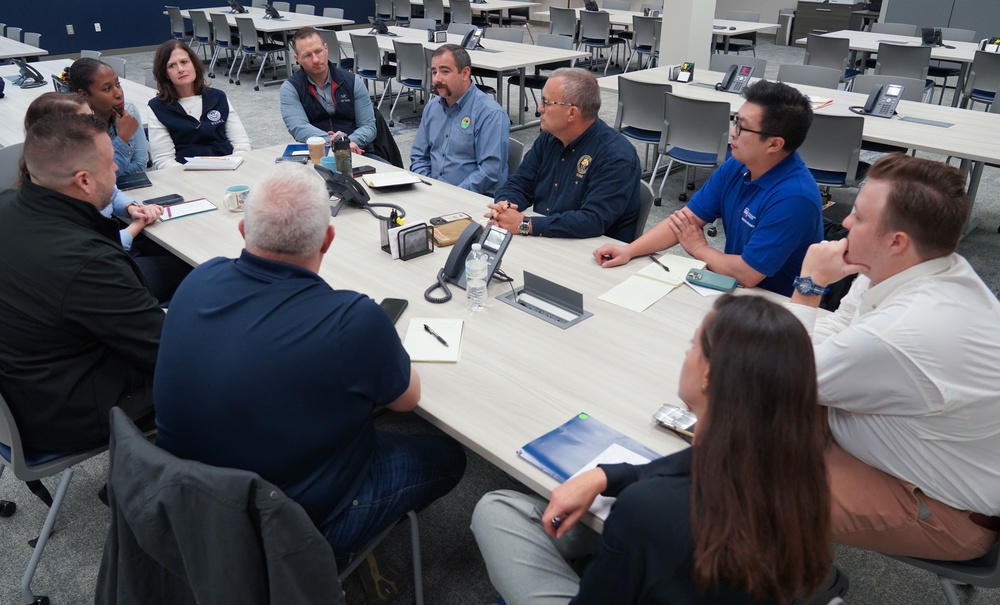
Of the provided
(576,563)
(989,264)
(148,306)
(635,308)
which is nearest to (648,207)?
(635,308)

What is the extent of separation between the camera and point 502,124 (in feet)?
11.5

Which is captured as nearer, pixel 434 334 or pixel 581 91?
pixel 434 334

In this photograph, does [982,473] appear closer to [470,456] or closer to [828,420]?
[828,420]

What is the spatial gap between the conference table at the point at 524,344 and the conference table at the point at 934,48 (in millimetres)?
5479

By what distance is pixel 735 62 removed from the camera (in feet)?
18.7

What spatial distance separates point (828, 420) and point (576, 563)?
0.69 meters

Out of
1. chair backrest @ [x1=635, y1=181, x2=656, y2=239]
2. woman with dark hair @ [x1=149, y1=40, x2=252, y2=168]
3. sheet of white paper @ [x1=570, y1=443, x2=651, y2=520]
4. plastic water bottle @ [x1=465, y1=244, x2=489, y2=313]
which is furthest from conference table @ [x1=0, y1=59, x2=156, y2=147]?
sheet of white paper @ [x1=570, y1=443, x2=651, y2=520]

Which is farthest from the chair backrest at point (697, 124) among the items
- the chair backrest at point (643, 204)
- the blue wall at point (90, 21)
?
the blue wall at point (90, 21)

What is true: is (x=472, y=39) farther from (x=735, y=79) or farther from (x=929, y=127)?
(x=929, y=127)

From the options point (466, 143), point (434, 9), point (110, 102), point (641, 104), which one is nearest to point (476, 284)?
point (466, 143)

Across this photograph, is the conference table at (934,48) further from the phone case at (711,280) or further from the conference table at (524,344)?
the conference table at (524,344)

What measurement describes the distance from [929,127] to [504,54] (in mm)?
3869

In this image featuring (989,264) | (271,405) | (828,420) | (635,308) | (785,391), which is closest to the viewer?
(785,391)

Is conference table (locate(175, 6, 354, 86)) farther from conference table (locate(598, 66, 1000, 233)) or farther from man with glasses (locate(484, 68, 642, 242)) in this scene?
man with glasses (locate(484, 68, 642, 242))
